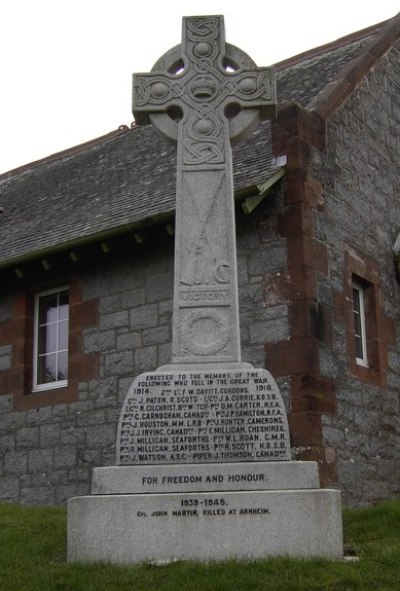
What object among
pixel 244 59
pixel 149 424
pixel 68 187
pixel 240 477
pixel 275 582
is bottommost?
pixel 275 582

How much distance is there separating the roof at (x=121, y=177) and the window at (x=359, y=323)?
2.29 meters

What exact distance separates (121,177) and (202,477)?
919 cm

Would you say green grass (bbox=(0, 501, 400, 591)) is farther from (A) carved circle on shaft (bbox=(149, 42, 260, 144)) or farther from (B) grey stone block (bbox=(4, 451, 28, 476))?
(B) grey stone block (bbox=(4, 451, 28, 476))

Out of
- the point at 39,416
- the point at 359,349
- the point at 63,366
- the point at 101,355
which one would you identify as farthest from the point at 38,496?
the point at 359,349

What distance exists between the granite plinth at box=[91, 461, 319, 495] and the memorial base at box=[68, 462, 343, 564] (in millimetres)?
10

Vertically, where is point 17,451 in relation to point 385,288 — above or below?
below

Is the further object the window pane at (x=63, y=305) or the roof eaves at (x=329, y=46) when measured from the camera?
the roof eaves at (x=329, y=46)

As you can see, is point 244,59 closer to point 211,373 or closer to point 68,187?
point 211,373

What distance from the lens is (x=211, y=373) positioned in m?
7.09

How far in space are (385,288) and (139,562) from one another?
7.54m

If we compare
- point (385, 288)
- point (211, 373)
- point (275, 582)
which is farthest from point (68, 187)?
point (275, 582)

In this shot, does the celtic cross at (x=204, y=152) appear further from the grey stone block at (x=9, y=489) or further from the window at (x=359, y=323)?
the grey stone block at (x=9, y=489)

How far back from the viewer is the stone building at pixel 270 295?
36.0 ft

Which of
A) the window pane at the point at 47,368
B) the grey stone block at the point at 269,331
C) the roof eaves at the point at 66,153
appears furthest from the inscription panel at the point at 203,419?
the roof eaves at the point at 66,153
